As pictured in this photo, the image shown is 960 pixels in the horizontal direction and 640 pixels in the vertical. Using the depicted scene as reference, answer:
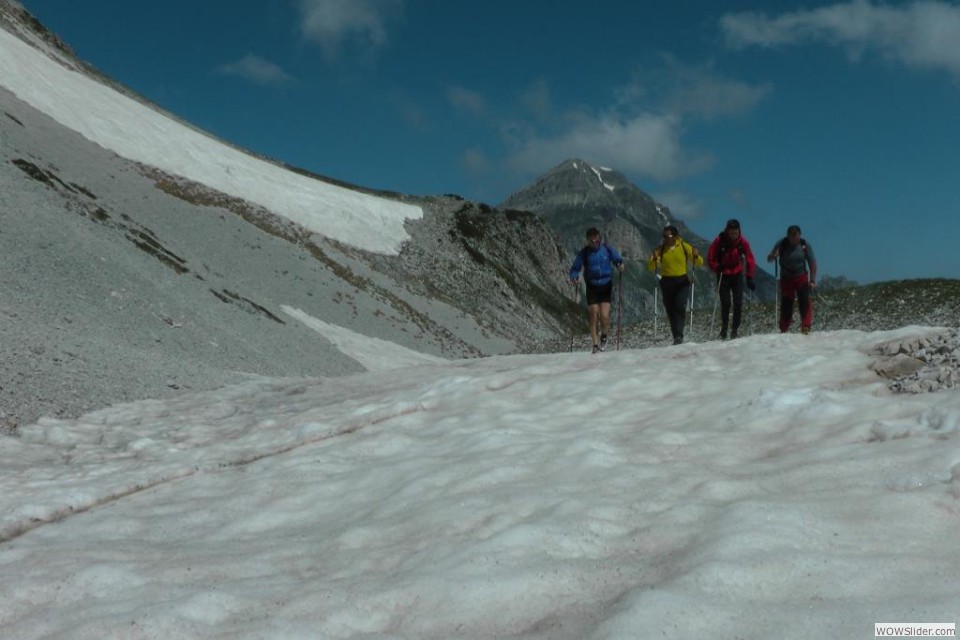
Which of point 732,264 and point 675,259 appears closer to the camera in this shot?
point 675,259

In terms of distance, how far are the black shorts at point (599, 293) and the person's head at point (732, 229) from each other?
10.5 ft

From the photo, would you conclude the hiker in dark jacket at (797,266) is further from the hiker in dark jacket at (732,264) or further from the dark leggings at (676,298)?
the dark leggings at (676,298)

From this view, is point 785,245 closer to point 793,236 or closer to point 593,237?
point 793,236

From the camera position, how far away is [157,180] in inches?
2196

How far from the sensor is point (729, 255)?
19.8 meters

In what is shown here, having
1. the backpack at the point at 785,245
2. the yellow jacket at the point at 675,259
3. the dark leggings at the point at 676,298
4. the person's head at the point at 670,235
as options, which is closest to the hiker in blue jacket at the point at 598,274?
the yellow jacket at the point at 675,259

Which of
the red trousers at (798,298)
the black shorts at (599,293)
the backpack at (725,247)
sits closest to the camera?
the red trousers at (798,298)

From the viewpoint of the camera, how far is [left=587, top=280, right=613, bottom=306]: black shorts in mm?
19453

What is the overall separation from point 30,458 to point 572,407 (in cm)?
912

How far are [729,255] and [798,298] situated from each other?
2043 mm

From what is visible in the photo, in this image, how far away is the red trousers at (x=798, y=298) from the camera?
19250 millimetres

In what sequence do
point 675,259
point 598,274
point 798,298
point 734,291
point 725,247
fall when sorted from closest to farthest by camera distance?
point 598,274
point 675,259
point 798,298
point 725,247
point 734,291

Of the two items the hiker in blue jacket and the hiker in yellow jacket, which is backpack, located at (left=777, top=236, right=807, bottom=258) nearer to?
the hiker in yellow jacket

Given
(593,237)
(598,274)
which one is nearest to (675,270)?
(598,274)
